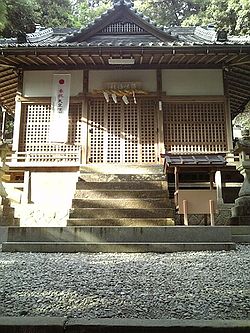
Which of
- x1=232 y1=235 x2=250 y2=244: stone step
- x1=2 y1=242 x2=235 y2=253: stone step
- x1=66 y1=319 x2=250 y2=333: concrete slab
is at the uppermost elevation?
x1=232 y1=235 x2=250 y2=244: stone step

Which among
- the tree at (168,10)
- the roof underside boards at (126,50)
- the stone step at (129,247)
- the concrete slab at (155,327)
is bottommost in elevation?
the concrete slab at (155,327)

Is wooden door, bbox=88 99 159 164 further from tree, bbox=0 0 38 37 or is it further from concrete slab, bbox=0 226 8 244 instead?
tree, bbox=0 0 38 37

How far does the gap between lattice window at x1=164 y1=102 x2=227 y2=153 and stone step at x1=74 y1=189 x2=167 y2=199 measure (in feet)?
8.79

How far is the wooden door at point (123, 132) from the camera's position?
36.5 ft

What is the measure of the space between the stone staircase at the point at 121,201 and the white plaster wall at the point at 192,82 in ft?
10.5

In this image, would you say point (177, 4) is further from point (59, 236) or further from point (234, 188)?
point (59, 236)

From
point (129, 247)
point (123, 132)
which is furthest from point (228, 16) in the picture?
point (129, 247)

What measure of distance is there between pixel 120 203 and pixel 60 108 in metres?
4.46

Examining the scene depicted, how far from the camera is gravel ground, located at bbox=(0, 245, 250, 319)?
2.90 meters

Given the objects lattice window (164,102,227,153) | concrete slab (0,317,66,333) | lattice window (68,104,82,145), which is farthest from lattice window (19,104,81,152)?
concrete slab (0,317,66,333)

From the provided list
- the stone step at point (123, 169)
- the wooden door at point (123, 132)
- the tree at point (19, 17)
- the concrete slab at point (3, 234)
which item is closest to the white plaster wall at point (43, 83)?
A: the wooden door at point (123, 132)

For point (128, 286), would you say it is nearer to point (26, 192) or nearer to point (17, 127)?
point (26, 192)

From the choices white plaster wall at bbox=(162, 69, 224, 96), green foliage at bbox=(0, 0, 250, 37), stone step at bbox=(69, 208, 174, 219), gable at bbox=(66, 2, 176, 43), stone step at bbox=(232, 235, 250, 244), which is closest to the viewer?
stone step at bbox=(232, 235, 250, 244)

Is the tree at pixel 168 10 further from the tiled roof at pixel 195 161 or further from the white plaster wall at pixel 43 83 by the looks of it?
the tiled roof at pixel 195 161
